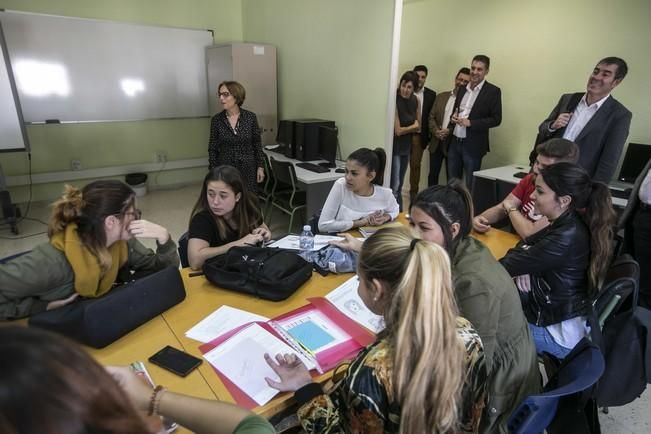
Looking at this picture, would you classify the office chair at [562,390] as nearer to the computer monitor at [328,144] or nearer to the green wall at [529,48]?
the computer monitor at [328,144]

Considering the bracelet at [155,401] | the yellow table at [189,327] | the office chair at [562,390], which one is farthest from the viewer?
the yellow table at [189,327]

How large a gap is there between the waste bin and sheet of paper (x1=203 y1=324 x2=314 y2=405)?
4.48m

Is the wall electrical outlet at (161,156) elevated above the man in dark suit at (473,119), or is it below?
below

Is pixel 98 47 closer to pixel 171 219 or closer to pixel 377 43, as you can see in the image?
pixel 171 219

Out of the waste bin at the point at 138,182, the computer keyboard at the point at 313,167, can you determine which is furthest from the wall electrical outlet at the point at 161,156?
the computer keyboard at the point at 313,167

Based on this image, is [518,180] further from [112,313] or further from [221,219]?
[112,313]

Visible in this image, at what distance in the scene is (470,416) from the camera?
1.04m

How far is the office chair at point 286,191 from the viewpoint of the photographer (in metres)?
3.49

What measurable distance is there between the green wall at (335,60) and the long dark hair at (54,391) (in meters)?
3.49

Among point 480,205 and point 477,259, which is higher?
point 477,259

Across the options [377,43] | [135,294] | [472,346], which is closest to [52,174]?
[377,43]

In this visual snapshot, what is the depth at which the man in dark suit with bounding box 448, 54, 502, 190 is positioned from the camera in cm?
395

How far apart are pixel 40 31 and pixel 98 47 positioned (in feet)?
1.85

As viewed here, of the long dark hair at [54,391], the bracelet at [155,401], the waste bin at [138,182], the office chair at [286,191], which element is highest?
the long dark hair at [54,391]
